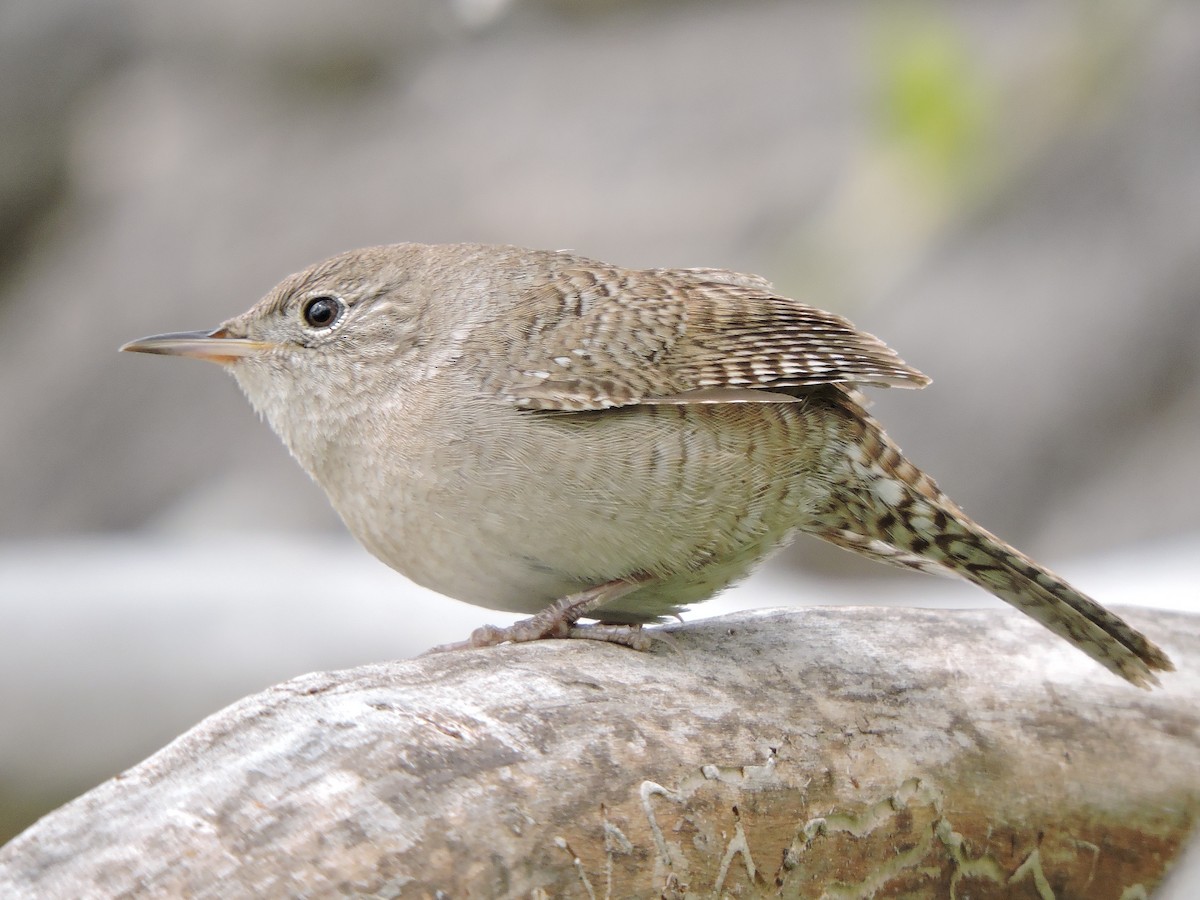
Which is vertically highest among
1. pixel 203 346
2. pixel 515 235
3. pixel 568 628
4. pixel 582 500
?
pixel 515 235

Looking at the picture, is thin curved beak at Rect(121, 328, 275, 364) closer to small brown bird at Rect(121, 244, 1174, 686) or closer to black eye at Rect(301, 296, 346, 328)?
small brown bird at Rect(121, 244, 1174, 686)

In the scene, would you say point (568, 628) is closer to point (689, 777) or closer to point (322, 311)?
point (689, 777)

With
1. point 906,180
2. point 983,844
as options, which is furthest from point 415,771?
point 906,180

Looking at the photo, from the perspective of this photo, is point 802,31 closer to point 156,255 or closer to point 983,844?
point 156,255

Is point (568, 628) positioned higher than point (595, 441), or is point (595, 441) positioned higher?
point (595, 441)

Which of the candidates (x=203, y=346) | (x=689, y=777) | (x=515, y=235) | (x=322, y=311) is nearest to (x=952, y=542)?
(x=689, y=777)

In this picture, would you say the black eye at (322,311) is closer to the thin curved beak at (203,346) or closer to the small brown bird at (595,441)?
the small brown bird at (595,441)
